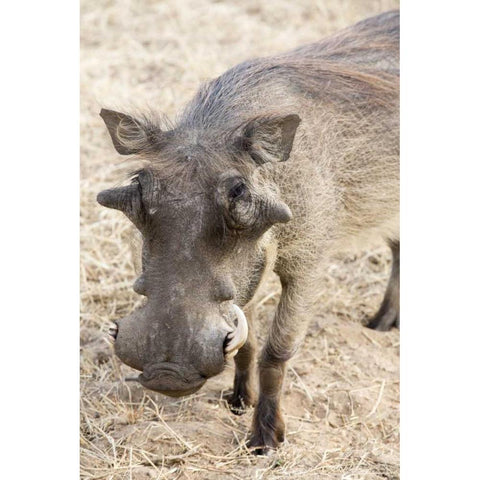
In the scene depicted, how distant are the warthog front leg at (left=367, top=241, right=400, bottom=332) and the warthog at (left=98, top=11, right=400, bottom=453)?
258 millimetres

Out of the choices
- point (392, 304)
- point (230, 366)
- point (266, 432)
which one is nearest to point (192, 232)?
point (230, 366)

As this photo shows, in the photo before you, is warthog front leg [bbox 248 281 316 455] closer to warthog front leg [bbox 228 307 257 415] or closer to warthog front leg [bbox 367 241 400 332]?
warthog front leg [bbox 228 307 257 415]

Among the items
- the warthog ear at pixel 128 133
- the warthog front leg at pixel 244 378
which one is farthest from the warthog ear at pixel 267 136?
the warthog front leg at pixel 244 378

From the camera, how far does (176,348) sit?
97.6 inches

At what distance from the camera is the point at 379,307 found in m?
4.73

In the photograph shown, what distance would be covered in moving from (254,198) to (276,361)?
98 centimetres

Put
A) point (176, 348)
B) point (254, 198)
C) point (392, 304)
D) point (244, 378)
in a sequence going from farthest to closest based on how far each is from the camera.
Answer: point (392, 304), point (244, 378), point (254, 198), point (176, 348)

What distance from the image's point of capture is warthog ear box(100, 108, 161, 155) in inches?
113

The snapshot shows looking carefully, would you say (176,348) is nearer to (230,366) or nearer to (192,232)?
(192,232)

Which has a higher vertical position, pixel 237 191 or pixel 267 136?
pixel 267 136

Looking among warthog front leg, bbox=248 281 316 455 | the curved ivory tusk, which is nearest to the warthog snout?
the curved ivory tusk

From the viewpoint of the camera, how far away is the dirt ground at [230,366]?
3342 mm
